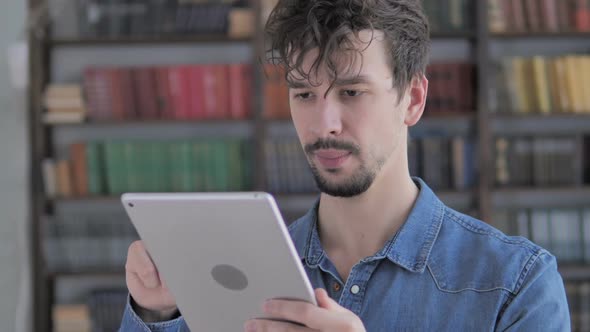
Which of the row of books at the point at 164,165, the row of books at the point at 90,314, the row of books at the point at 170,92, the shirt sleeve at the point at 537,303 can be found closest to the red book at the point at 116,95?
the row of books at the point at 170,92

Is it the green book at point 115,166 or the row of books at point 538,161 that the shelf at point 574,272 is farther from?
the green book at point 115,166

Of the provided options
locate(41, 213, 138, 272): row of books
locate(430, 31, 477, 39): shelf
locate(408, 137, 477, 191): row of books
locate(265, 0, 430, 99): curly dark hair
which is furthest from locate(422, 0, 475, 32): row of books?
locate(265, 0, 430, 99): curly dark hair

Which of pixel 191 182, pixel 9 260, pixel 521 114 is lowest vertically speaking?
pixel 9 260

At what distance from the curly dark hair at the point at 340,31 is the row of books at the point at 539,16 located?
238 cm

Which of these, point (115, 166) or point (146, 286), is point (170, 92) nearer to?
point (115, 166)

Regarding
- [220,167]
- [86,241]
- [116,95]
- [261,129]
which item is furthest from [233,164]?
[86,241]

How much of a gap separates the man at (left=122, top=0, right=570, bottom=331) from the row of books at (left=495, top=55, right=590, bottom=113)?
237cm

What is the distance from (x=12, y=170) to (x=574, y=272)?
2742 millimetres

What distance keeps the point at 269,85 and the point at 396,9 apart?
2305mm

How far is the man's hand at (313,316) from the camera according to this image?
3.21 ft

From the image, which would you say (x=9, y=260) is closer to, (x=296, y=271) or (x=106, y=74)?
(x=106, y=74)

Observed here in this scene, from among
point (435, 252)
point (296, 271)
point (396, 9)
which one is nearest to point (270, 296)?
point (296, 271)

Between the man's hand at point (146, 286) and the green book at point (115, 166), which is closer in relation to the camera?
the man's hand at point (146, 286)

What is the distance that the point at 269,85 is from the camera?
3.60 m
